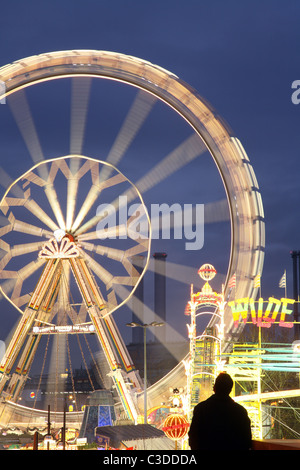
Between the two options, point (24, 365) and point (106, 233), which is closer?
point (106, 233)

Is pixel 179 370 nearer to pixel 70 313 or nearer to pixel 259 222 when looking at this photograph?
pixel 70 313

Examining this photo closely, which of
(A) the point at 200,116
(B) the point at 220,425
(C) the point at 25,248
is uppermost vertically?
(A) the point at 200,116

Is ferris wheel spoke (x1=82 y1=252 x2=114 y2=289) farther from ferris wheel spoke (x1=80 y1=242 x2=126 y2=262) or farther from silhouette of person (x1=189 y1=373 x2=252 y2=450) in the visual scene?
silhouette of person (x1=189 y1=373 x2=252 y2=450)

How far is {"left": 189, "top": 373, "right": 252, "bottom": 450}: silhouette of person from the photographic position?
576 cm

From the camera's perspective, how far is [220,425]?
579 centimetres

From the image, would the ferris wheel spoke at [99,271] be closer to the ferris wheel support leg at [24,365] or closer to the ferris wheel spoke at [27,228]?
the ferris wheel spoke at [27,228]

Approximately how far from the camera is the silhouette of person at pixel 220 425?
5.76 m

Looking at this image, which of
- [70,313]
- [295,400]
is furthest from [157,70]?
[295,400]

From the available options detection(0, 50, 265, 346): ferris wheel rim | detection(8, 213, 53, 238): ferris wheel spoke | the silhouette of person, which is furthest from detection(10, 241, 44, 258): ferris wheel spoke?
the silhouette of person

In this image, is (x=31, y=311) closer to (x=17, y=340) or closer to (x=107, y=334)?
(x=17, y=340)

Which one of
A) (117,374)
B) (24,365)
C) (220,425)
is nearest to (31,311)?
(24,365)

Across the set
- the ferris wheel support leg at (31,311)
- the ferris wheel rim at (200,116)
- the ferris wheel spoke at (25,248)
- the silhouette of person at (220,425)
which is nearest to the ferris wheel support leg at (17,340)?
the ferris wheel support leg at (31,311)

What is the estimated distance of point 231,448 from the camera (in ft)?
18.8
